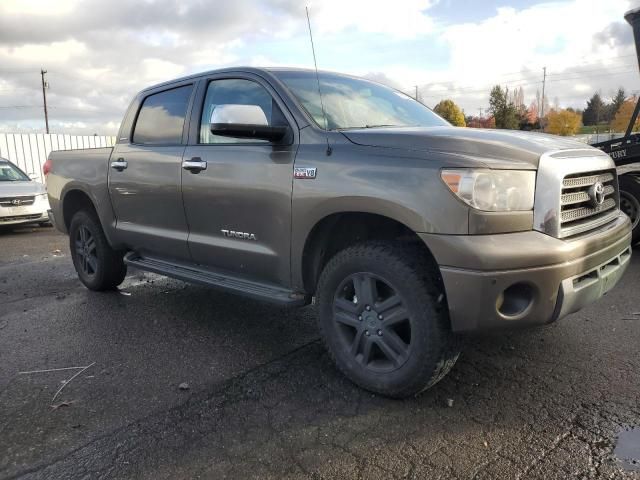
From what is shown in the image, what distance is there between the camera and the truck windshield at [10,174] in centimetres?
1129

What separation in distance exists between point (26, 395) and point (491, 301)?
9.05 feet

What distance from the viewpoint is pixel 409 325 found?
9.83 feet

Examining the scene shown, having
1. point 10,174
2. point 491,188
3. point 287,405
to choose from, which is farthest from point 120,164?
point 10,174

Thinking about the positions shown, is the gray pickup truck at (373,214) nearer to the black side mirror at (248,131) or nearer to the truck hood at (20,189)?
the black side mirror at (248,131)

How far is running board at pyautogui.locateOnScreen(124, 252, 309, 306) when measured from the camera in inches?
139

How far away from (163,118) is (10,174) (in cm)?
860

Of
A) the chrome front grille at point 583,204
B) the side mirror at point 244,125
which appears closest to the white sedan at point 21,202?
the side mirror at point 244,125

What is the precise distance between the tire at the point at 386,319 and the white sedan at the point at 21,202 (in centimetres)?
891

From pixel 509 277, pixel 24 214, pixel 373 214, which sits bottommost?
pixel 24 214

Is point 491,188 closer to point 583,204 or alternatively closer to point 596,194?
point 583,204

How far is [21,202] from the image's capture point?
1036 cm

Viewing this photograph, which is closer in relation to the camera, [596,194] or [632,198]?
[596,194]

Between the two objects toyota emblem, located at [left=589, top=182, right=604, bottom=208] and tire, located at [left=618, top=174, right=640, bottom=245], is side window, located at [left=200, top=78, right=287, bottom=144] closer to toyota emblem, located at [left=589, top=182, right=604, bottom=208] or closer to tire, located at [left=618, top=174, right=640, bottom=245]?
toyota emblem, located at [left=589, top=182, right=604, bottom=208]

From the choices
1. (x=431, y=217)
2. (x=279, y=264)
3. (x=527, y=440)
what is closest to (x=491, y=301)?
(x=431, y=217)
